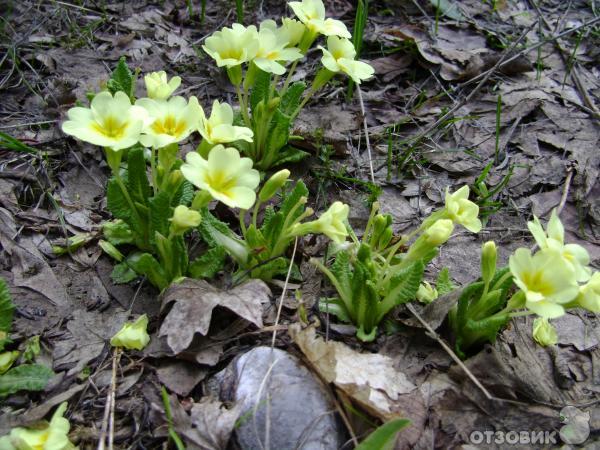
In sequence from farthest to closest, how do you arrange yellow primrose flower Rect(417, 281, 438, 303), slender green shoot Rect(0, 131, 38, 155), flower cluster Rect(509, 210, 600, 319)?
slender green shoot Rect(0, 131, 38, 155), yellow primrose flower Rect(417, 281, 438, 303), flower cluster Rect(509, 210, 600, 319)

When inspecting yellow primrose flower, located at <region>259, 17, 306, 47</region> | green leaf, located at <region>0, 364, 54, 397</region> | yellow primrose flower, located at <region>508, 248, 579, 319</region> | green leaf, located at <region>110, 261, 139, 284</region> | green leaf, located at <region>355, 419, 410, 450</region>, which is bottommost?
green leaf, located at <region>0, 364, 54, 397</region>

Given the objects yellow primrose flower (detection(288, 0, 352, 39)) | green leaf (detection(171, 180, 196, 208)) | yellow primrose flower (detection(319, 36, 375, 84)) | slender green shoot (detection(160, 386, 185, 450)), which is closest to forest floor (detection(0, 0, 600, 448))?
slender green shoot (detection(160, 386, 185, 450))

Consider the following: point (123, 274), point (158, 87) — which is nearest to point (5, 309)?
point (123, 274)

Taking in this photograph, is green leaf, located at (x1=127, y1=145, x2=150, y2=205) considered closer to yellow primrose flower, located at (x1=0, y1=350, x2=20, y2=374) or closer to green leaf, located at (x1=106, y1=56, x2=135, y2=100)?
green leaf, located at (x1=106, y1=56, x2=135, y2=100)

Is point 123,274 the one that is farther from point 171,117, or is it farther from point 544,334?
point 544,334

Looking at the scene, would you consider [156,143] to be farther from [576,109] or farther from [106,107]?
[576,109]
